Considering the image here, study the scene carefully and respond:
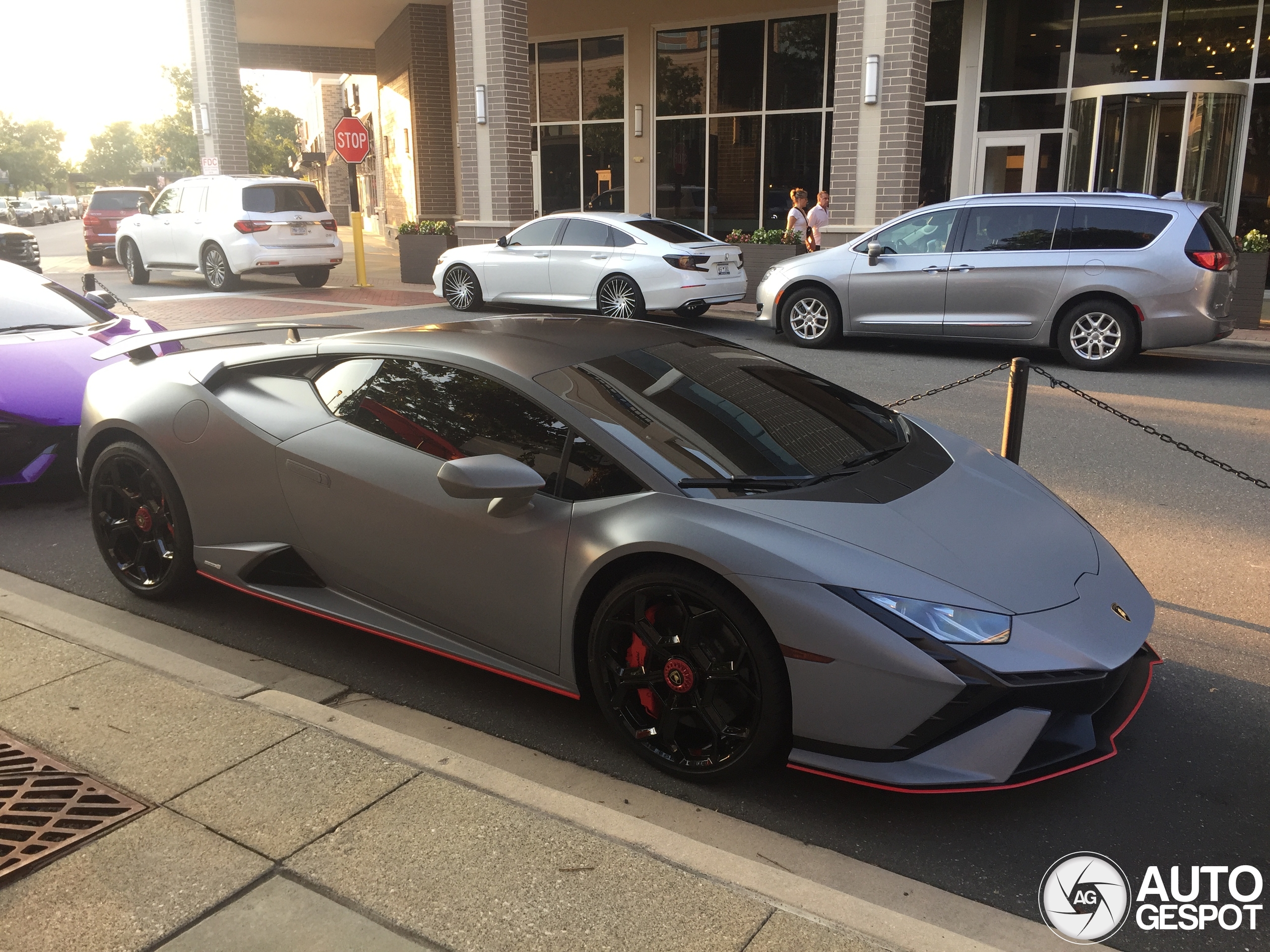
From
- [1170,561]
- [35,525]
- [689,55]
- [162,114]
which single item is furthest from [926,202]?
[162,114]

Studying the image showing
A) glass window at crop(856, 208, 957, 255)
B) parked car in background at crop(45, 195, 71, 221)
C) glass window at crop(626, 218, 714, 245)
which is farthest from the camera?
parked car in background at crop(45, 195, 71, 221)

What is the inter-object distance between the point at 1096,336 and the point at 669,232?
576 centimetres

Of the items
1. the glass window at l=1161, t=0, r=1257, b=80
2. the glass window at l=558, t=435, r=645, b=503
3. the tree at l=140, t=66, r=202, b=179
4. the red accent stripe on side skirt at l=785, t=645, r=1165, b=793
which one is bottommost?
the red accent stripe on side skirt at l=785, t=645, r=1165, b=793

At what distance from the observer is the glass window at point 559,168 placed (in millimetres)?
25328

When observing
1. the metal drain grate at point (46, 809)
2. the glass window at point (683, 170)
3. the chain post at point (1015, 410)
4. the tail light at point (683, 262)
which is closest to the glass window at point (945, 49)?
the glass window at point (683, 170)

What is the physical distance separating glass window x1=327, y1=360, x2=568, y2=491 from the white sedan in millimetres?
9911

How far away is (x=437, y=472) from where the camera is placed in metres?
3.71

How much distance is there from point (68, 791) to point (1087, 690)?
115 inches

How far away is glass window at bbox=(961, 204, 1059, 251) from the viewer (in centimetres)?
1121

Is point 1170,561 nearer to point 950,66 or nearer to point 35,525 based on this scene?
point 35,525

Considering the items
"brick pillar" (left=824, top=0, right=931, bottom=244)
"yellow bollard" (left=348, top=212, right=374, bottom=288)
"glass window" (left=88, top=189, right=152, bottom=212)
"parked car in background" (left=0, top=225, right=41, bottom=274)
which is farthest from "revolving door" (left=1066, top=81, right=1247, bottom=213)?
"glass window" (left=88, top=189, right=152, bottom=212)

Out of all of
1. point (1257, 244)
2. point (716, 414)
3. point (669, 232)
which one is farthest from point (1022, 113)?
point (716, 414)

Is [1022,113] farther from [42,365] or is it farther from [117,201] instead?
[117,201]

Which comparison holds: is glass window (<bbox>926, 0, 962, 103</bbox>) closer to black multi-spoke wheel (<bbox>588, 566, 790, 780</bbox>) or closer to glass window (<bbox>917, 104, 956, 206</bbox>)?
glass window (<bbox>917, 104, 956, 206</bbox>)
